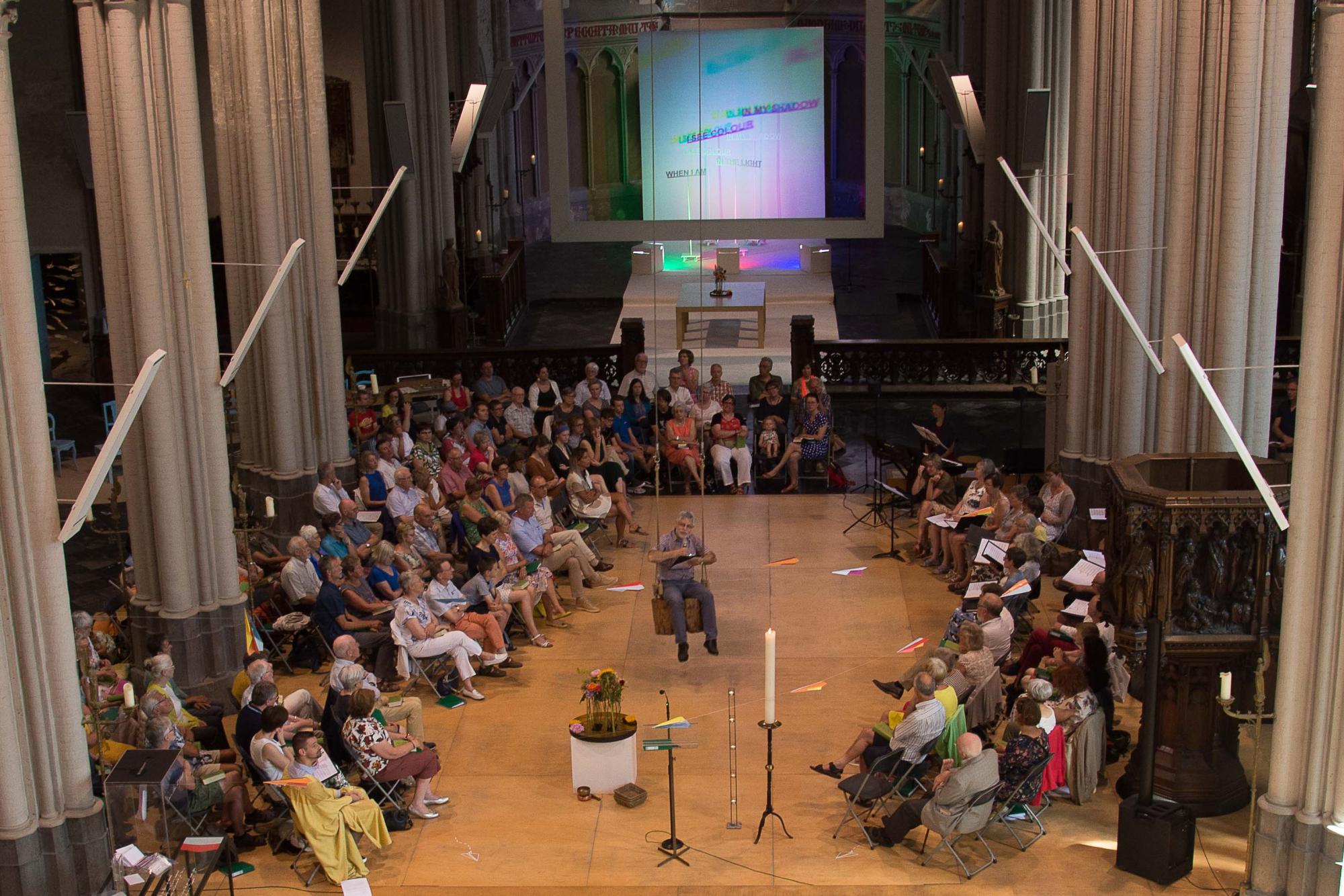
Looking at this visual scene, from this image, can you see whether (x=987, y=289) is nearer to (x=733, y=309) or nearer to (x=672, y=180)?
(x=733, y=309)

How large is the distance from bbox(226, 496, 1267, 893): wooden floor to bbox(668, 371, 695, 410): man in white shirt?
304cm

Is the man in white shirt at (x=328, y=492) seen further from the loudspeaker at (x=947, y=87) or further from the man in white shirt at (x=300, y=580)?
the loudspeaker at (x=947, y=87)

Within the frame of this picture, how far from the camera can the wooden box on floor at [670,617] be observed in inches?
506

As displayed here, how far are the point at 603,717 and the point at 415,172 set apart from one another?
1477 cm

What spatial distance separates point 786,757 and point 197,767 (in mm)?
4001

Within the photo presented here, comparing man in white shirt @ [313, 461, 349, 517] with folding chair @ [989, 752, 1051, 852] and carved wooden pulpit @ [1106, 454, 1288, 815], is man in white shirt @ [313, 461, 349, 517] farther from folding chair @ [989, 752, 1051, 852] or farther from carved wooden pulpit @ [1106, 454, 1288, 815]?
carved wooden pulpit @ [1106, 454, 1288, 815]

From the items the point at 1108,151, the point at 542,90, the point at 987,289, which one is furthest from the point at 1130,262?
the point at 542,90

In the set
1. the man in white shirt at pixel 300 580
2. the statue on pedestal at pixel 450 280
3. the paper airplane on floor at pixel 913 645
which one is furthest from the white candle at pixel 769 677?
the statue on pedestal at pixel 450 280

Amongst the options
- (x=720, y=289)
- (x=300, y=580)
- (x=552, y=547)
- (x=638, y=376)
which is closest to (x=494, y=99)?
(x=720, y=289)

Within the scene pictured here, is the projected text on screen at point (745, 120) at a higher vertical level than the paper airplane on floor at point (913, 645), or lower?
higher

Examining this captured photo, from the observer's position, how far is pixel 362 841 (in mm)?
10156

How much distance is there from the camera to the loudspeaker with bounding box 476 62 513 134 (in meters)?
26.3

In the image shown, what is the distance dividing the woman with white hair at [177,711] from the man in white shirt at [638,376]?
8.92 meters

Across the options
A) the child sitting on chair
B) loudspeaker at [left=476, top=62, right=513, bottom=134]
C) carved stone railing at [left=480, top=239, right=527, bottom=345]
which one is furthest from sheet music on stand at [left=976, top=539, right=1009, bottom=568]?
loudspeaker at [left=476, top=62, right=513, bottom=134]
